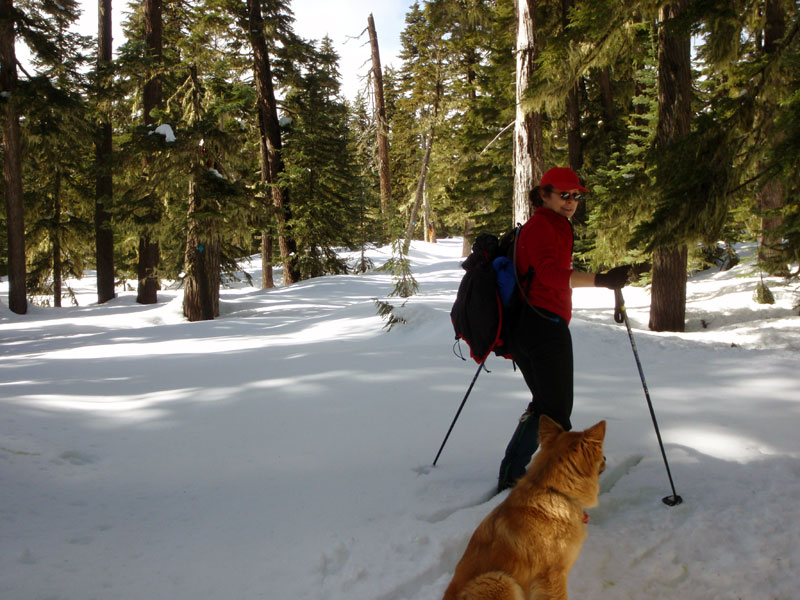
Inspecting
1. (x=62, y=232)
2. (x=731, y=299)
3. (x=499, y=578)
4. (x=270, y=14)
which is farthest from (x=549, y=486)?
(x=62, y=232)

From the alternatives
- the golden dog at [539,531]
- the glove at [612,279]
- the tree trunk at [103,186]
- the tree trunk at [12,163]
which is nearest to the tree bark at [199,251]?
the tree trunk at [12,163]

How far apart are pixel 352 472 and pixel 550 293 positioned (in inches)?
76.1

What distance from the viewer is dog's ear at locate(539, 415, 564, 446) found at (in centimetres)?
234

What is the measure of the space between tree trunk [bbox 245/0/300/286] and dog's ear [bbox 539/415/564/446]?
15.1m

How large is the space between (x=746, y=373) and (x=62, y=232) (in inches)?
866

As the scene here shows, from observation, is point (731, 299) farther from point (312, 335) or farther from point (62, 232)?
point (62, 232)

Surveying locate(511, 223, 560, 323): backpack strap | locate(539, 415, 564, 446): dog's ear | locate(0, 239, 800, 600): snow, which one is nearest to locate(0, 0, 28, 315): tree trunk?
locate(0, 239, 800, 600): snow

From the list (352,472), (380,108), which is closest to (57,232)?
(380,108)

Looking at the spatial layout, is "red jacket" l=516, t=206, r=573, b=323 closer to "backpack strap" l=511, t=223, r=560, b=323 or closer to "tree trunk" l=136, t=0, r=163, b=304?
"backpack strap" l=511, t=223, r=560, b=323

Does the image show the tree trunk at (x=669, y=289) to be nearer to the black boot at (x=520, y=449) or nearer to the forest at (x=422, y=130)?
the forest at (x=422, y=130)

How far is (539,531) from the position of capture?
204cm

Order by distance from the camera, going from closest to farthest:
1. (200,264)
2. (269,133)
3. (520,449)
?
1. (520,449)
2. (200,264)
3. (269,133)

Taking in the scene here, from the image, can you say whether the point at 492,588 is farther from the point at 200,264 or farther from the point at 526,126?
the point at 200,264

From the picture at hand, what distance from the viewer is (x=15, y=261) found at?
14.4 meters
